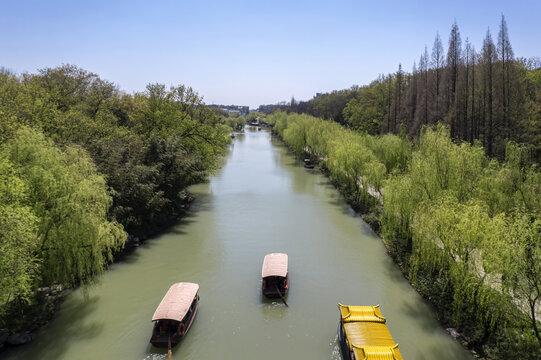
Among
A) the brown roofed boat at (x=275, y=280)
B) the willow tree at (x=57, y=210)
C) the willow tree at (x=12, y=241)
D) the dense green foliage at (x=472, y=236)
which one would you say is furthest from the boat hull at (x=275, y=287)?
the willow tree at (x=12, y=241)

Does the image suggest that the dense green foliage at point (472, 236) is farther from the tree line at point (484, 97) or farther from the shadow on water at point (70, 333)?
the shadow on water at point (70, 333)

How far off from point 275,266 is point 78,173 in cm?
1096

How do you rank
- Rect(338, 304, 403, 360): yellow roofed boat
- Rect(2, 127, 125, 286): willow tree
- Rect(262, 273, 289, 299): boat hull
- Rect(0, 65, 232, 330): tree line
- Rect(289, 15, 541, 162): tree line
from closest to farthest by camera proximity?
Rect(338, 304, 403, 360): yellow roofed boat → Rect(0, 65, 232, 330): tree line → Rect(2, 127, 125, 286): willow tree → Rect(262, 273, 289, 299): boat hull → Rect(289, 15, 541, 162): tree line

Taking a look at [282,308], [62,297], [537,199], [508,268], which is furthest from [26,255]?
[537,199]

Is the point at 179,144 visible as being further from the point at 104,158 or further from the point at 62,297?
the point at 62,297

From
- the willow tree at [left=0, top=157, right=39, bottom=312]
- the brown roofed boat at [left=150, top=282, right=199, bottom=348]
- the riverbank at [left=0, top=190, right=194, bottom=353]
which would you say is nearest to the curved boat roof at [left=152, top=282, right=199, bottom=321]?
the brown roofed boat at [left=150, top=282, right=199, bottom=348]

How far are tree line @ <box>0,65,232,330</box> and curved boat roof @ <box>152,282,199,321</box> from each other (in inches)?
147

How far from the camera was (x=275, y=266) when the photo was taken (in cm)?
1772

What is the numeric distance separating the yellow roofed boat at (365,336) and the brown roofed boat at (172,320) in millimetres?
6491

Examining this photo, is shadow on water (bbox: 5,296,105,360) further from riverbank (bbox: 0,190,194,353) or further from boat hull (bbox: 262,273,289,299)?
boat hull (bbox: 262,273,289,299)

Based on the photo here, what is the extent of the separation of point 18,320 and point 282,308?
11639 mm

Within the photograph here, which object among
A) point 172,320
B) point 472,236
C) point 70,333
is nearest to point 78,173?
point 70,333

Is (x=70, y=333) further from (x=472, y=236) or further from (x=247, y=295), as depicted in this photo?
(x=472, y=236)

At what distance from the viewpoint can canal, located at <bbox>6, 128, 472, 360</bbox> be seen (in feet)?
44.9
